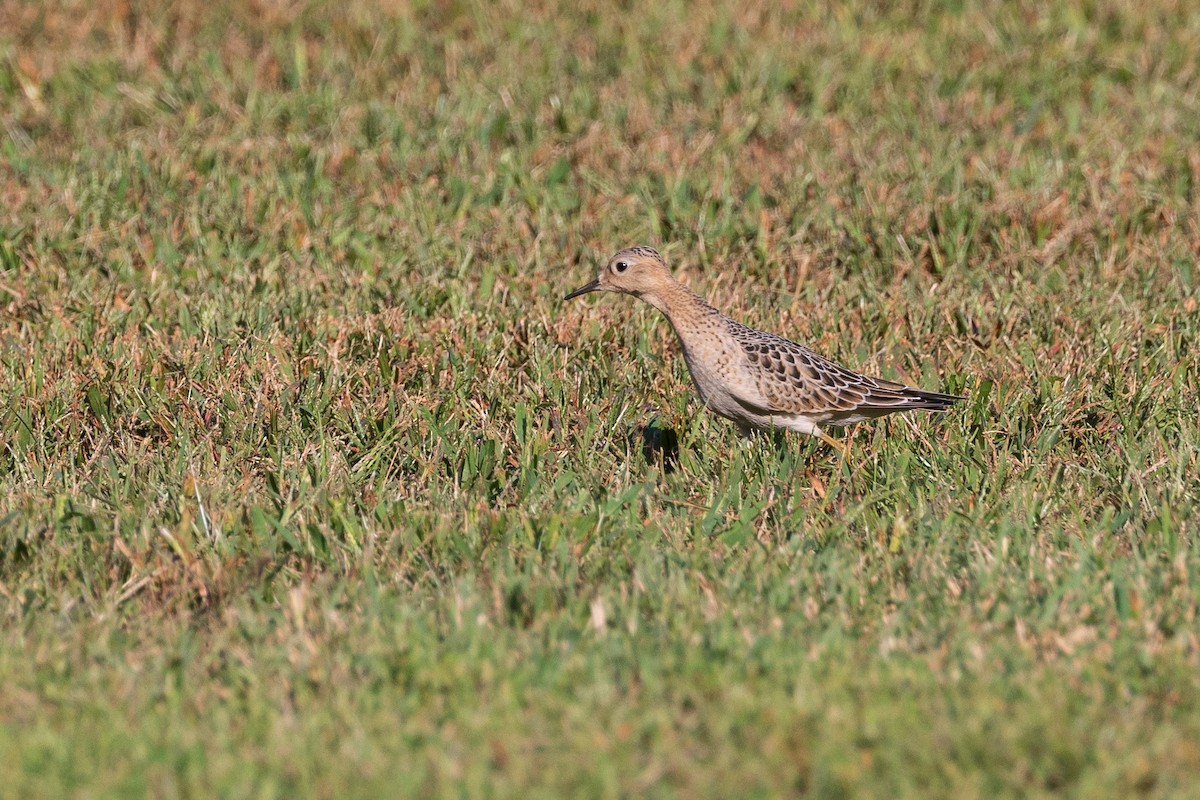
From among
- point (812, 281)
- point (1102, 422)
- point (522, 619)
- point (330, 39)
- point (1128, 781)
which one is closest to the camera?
point (1128, 781)

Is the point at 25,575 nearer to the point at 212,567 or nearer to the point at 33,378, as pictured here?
the point at 212,567

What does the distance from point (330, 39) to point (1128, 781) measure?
30.1 ft

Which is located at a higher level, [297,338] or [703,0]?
[703,0]

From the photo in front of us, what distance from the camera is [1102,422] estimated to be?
6.54 m

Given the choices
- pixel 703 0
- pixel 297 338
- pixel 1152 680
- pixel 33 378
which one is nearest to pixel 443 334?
pixel 297 338

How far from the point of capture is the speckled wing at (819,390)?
20.2ft

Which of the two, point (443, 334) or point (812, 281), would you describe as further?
point (812, 281)

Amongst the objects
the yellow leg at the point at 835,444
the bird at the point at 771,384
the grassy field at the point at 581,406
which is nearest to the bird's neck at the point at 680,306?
the bird at the point at 771,384

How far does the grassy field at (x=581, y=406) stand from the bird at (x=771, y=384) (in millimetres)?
169

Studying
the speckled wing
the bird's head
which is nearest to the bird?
the speckled wing

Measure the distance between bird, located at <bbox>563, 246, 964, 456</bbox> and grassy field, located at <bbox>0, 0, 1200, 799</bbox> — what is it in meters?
0.17

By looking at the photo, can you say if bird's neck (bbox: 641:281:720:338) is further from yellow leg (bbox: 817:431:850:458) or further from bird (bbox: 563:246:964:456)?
yellow leg (bbox: 817:431:850:458)

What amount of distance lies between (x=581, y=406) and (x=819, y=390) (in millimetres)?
1055

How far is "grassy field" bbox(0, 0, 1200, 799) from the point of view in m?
4.02
